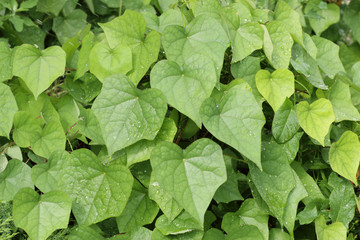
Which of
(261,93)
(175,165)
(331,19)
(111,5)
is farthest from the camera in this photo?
(331,19)

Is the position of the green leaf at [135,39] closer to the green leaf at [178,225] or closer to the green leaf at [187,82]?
the green leaf at [187,82]

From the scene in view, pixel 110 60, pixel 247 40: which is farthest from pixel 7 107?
pixel 247 40

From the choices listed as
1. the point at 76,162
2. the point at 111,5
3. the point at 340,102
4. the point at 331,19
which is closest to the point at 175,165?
the point at 76,162

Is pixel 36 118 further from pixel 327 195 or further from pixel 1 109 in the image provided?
pixel 327 195

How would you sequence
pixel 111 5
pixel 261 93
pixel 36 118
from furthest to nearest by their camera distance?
pixel 111 5
pixel 36 118
pixel 261 93

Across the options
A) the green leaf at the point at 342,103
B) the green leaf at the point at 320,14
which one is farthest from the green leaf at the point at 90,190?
the green leaf at the point at 320,14

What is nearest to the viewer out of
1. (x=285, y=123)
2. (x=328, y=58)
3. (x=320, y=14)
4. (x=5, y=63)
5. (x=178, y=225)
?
(x=178, y=225)

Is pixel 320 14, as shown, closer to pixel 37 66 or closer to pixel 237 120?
pixel 237 120

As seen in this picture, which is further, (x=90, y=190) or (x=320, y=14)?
(x=320, y=14)
